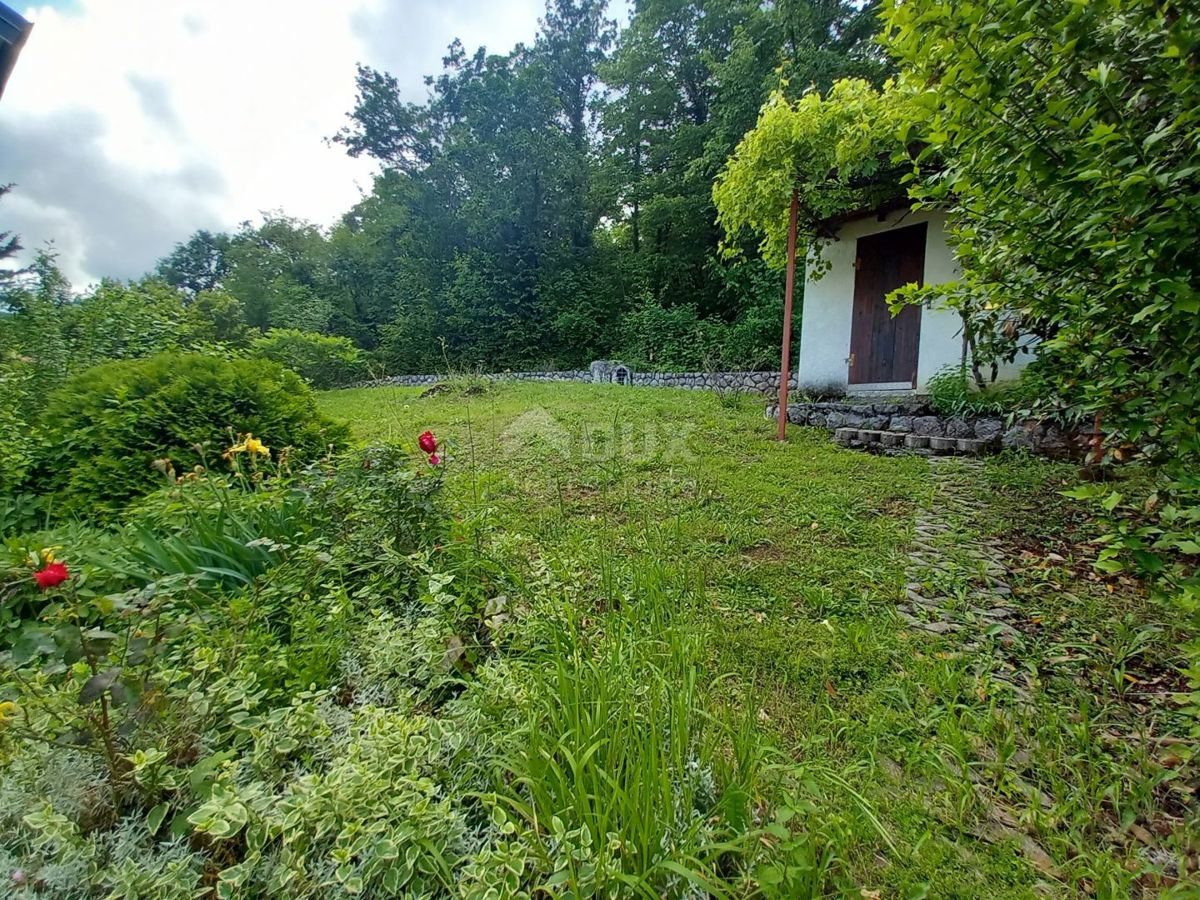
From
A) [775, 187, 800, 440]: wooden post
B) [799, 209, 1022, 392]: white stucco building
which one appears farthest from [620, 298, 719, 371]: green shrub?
[775, 187, 800, 440]: wooden post

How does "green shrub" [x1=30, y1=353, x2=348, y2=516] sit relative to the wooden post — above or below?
below

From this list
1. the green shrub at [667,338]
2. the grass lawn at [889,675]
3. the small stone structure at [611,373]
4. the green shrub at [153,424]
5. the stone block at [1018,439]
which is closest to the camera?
the grass lawn at [889,675]

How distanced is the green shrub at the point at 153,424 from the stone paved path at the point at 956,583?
326 cm

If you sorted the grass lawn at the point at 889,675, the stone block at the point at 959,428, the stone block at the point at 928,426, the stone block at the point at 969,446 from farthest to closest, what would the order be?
the stone block at the point at 928,426
the stone block at the point at 959,428
the stone block at the point at 969,446
the grass lawn at the point at 889,675

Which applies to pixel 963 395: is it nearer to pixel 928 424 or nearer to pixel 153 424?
pixel 928 424

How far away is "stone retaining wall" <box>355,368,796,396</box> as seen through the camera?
29.2 feet

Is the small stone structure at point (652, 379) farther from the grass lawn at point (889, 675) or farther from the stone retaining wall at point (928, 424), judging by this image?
the grass lawn at point (889, 675)

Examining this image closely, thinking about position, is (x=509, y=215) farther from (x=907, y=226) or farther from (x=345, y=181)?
(x=907, y=226)

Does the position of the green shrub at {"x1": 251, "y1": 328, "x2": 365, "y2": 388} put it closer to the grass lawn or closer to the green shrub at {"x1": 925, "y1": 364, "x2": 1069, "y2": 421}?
the grass lawn

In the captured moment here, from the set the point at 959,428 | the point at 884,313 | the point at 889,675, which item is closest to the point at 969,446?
the point at 959,428

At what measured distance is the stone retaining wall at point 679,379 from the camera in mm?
8911

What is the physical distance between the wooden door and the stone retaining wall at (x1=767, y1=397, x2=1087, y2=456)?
0.92m

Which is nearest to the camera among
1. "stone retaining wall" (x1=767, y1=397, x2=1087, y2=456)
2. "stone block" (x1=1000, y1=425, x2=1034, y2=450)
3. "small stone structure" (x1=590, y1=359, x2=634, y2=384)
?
"stone retaining wall" (x1=767, y1=397, x2=1087, y2=456)

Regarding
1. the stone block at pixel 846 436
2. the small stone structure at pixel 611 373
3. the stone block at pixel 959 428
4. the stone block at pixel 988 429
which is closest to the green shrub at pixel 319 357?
the small stone structure at pixel 611 373
